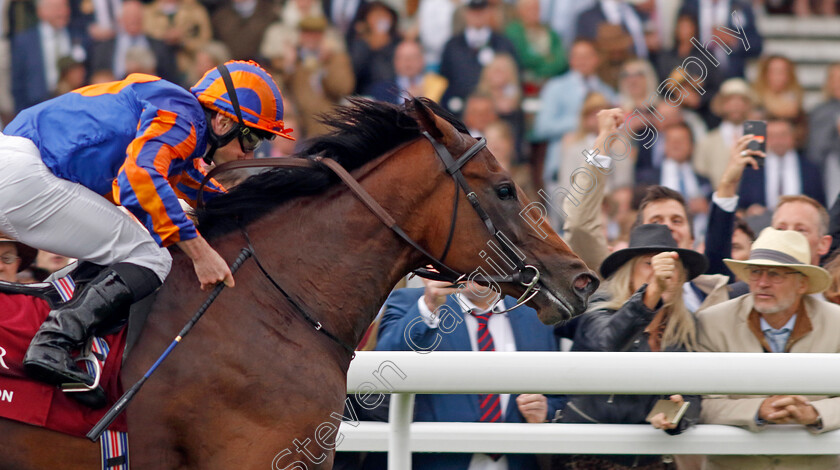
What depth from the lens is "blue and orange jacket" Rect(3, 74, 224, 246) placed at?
2.96 m

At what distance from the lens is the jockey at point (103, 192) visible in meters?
2.93

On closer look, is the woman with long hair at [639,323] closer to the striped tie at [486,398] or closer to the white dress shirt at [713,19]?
the striped tie at [486,398]

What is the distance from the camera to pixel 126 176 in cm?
293

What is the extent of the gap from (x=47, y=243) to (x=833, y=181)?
6.06m

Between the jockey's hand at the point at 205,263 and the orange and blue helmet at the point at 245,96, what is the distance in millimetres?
443

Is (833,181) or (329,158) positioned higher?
(329,158)

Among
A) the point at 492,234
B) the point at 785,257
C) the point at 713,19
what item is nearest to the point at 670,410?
the point at 492,234

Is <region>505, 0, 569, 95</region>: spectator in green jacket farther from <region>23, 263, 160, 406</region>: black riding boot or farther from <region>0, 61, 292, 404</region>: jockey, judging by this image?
<region>23, 263, 160, 406</region>: black riding boot

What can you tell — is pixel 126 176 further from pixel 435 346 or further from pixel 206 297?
pixel 435 346

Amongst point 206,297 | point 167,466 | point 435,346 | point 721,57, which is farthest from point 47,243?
point 721,57

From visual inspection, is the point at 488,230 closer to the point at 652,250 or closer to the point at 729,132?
the point at 652,250

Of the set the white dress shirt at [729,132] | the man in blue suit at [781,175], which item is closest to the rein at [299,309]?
the man in blue suit at [781,175]

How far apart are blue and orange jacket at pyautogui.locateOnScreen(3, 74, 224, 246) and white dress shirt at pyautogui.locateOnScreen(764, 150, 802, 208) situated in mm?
5229

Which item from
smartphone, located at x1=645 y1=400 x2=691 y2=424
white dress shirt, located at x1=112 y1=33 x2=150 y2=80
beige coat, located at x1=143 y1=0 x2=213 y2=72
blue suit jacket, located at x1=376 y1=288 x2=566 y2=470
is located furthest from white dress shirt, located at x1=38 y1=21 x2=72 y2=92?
smartphone, located at x1=645 y1=400 x2=691 y2=424
